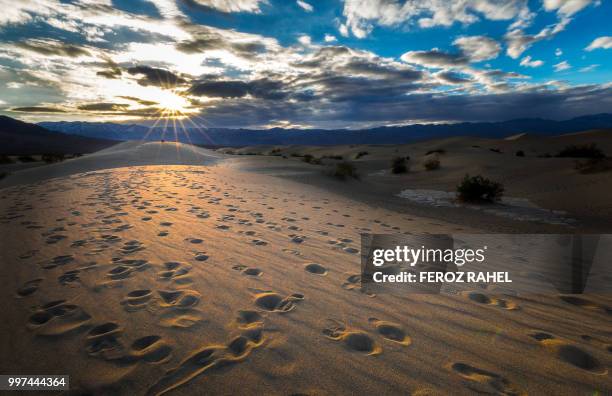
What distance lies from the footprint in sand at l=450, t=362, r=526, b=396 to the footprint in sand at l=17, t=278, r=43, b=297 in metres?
3.85

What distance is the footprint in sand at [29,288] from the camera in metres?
2.79

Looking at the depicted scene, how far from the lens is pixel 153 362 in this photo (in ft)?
6.59

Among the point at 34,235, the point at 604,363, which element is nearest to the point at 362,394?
the point at 604,363

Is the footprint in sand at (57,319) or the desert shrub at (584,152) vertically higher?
the desert shrub at (584,152)

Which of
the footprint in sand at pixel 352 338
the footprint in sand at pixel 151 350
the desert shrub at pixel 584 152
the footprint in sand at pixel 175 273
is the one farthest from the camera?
the desert shrub at pixel 584 152

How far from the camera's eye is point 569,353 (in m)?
2.24

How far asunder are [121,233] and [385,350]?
14.5 ft

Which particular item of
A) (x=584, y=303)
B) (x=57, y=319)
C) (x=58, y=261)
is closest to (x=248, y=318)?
(x=57, y=319)

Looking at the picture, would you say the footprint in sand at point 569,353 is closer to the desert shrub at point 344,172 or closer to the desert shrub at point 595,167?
the desert shrub at point 344,172

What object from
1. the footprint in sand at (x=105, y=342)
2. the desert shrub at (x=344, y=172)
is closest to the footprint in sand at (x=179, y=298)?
the footprint in sand at (x=105, y=342)

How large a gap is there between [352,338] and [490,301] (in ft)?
5.76

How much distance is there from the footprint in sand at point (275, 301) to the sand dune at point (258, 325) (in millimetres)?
18

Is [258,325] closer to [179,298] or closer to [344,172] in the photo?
[179,298]

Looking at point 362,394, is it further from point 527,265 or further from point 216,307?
point 527,265
